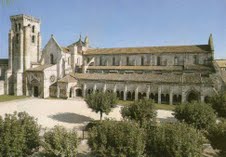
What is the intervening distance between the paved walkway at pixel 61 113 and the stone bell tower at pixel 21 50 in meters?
11.7

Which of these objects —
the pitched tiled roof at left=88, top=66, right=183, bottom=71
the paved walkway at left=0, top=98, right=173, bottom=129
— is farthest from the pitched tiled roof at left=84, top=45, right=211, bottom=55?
the paved walkway at left=0, top=98, right=173, bottom=129

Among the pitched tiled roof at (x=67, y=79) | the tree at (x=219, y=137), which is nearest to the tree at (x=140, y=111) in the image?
the tree at (x=219, y=137)

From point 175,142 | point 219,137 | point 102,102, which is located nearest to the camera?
point 175,142

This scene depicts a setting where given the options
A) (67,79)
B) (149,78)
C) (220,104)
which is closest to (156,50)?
(149,78)

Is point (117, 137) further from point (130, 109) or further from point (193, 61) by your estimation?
point (193, 61)

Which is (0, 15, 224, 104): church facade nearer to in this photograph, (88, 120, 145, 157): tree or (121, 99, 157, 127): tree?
(121, 99, 157, 127): tree

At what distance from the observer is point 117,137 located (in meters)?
14.8

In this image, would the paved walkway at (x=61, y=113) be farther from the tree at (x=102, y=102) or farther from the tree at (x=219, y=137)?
the tree at (x=219, y=137)

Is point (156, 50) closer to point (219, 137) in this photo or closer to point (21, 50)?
point (21, 50)

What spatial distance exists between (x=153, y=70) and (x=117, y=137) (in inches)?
1340

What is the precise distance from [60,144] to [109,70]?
3728 centimetres

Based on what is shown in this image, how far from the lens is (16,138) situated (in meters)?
14.6

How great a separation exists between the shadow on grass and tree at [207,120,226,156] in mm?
17105

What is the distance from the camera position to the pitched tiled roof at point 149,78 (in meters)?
39.9
